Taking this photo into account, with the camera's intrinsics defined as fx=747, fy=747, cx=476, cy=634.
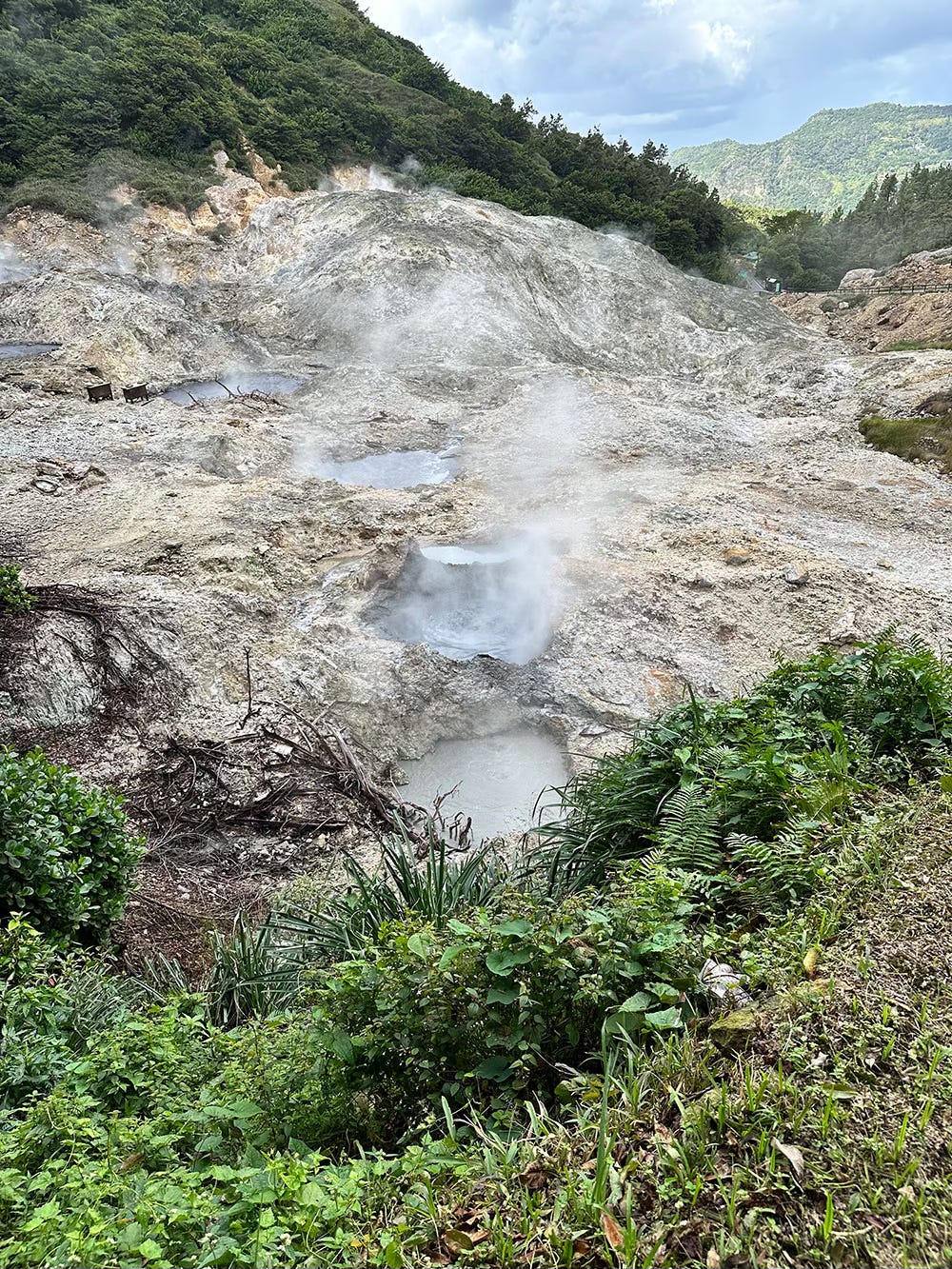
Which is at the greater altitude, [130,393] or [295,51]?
[295,51]

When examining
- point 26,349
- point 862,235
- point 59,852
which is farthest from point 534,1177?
point 862,235

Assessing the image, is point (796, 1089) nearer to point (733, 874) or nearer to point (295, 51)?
point (733, 874)

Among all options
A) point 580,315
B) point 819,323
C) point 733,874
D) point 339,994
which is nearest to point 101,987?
point 339,994

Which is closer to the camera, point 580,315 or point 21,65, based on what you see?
point 580,315

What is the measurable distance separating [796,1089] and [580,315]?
96.8 ft

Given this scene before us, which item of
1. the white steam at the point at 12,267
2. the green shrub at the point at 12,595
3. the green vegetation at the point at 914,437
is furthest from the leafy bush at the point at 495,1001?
the white steam at the point at 12,267

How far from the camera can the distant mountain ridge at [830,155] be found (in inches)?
5807

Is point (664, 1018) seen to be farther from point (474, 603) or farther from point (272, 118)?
point (272, 118)

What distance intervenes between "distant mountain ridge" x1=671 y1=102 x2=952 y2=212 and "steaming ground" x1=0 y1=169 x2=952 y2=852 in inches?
5402

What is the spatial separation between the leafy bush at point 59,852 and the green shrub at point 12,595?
448cm

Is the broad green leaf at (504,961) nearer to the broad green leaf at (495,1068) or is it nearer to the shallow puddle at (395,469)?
the broad green leaf at (495,1068)

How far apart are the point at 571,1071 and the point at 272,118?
140 feet

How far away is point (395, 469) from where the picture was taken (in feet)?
55.4

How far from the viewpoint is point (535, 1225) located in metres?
2.03
